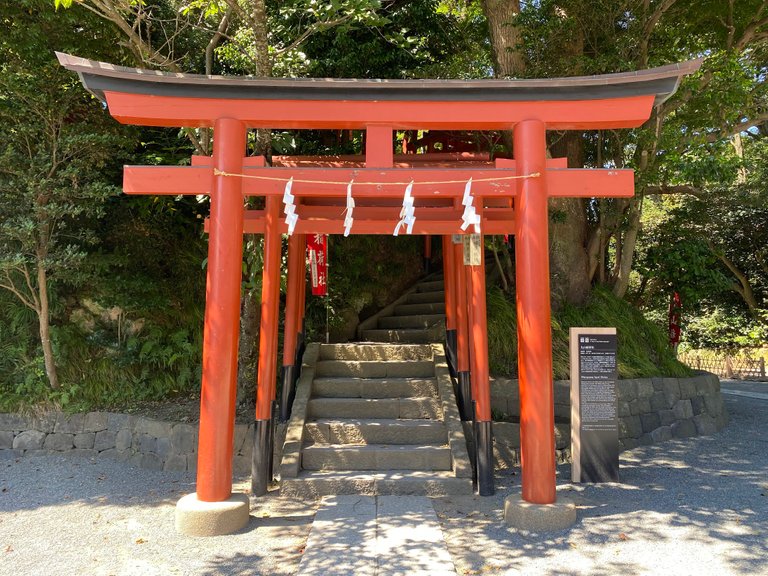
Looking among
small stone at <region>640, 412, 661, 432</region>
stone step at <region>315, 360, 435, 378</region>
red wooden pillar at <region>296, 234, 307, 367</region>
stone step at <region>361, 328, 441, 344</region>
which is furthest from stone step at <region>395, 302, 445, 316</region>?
small stone at <region>640, 412, 661, 432</region>

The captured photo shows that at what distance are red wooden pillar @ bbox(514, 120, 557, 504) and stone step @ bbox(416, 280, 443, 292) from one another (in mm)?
6638

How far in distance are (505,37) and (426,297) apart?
16.9ft

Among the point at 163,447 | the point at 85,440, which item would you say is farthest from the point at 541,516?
the point at 85,440

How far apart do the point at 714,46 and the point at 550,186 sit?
7.58m

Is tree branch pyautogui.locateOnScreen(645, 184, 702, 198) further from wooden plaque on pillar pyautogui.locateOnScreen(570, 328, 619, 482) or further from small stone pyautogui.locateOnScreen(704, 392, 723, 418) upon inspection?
wooden plaque on pillar pyautogui.locateOnScreen(570, 328, 619, 482)

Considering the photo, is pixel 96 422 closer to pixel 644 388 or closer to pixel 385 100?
pixel 385 100

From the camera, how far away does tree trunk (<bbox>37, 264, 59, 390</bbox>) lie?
7.64 meters

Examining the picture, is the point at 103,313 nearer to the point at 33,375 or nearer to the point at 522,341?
the point at 33,375

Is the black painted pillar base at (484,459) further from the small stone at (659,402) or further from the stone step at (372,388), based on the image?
the small stone at (659,402)

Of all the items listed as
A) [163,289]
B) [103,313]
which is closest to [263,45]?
[163,289]

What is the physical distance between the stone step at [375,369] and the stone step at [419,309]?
2.85m

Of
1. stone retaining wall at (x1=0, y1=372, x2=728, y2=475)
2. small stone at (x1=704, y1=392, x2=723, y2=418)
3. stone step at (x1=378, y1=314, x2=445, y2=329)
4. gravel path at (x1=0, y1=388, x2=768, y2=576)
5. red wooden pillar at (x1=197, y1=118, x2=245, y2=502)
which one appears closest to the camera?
gravel path at (x1=0, y1=388, x2=768, y2=576)

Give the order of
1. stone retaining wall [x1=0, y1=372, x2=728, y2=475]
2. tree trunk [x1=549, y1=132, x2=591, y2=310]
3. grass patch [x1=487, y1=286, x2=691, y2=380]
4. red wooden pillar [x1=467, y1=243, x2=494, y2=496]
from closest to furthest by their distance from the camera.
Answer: red wooden pillar [x1=467, y1=243, x2=494, y2=496] → stone retaining wall [x1=0, y1=372, x2=728, y2=475] → grass patch [x1=487, y1=286, x2=691, y2=380] → tree trunk [x1=549, y1=132, x2=591, y2=310]

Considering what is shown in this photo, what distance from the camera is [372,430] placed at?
659 centimetres
